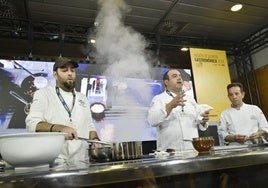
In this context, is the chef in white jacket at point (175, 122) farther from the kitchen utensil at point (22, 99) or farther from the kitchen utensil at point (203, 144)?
the kitchen utensil at point (22, 99)

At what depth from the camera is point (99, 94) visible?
479 cm

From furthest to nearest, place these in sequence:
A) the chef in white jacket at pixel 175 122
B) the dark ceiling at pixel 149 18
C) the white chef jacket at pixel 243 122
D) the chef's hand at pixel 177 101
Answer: the dark ceiling at pixel 149 18 → the white chef jacket at pixel 243 122 → the chef in white jacket at pixel 175 122 → the chef's hand at pixel 177 101

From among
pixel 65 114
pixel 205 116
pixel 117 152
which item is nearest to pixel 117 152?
pixel 117 152

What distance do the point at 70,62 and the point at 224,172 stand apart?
1766 millimetres

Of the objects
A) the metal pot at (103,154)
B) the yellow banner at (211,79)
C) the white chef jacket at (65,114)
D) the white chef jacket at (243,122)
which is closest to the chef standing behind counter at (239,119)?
the white chef jacket at (243,122)

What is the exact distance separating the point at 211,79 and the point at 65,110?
147 inches

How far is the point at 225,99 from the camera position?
206 inches

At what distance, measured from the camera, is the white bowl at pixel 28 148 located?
0.98m

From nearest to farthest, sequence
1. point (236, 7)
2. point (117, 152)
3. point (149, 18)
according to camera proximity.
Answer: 1. point (117, 152)
2. point (236, 7)
3. point (149, 18)

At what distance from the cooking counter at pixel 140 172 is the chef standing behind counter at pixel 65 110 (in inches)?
46.6

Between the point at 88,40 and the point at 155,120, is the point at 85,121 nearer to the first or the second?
the point at 155,120

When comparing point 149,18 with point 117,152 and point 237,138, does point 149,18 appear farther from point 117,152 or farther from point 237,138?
point 117,152

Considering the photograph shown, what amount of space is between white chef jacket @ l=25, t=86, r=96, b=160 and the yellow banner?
3070 millimetres

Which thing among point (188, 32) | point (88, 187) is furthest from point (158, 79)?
point (88, 187)
